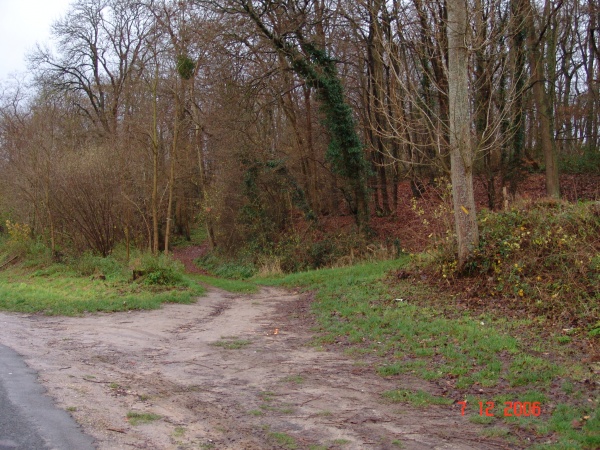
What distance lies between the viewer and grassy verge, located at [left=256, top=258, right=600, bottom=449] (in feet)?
17.6

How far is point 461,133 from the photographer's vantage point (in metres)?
11.8

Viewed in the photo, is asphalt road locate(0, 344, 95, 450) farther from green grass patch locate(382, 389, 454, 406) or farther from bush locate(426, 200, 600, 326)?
bush locate(426, 200, 600, 326)

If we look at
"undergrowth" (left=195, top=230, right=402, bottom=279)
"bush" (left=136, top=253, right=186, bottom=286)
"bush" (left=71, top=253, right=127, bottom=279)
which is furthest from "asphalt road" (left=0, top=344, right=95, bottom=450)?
"undergrowth" (left=195, top=230, right=402, bottom=279)

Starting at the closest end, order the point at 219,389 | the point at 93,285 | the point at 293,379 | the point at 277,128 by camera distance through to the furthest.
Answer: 1. the point at 219,389
2. the point at 293,379
3. the point at 93,285
4. the point at 277,128

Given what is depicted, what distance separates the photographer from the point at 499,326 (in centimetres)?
884

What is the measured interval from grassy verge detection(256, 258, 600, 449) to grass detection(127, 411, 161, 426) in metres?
2.84

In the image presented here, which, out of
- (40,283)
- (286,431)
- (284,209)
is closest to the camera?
(286,431)

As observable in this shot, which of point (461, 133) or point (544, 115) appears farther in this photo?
point (544, 115)

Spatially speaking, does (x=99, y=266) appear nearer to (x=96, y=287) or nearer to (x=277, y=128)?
(x=96, y=287)

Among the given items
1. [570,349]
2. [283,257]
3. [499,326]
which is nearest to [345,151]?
[283,257]

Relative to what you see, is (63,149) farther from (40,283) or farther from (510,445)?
(510,445)

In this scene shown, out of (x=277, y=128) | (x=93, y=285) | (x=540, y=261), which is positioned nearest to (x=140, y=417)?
(x=540, y=261)

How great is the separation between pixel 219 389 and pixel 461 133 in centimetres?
823

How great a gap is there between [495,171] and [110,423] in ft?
69.0
